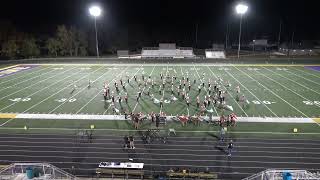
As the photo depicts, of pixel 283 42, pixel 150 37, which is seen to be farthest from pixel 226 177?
pixel 283 42

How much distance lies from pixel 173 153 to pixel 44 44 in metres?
55.7

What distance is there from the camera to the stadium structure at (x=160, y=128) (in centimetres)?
1427

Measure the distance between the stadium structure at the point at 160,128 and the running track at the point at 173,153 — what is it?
5 cm

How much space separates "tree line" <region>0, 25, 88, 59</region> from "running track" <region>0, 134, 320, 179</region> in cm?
4086

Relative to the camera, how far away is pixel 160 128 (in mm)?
18531

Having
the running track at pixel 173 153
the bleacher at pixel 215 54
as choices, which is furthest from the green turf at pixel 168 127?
the bleacher at pixel 215 54

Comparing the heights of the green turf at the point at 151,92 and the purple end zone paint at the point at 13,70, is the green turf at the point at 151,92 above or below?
below

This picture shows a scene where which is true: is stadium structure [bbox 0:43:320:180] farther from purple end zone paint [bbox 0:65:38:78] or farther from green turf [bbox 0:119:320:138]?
purple end zone paint [bbox 0:65:38:78]

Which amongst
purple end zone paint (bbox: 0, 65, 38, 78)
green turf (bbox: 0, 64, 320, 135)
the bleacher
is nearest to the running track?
green turf (bbox: 0, 64, 320, 135)

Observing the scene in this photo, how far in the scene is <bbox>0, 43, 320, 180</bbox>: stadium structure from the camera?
1427cm

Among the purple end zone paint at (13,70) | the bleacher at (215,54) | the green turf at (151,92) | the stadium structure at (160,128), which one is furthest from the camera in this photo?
the bleacher at (215,54)

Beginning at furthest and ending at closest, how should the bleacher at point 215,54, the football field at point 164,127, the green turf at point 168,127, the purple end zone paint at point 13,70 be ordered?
the bleacher at point 215,54 < the purple end zone paint at point 13,70 < the green turf at point 168,127 < the football field at point 164,127

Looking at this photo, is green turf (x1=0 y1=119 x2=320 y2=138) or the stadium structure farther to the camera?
green turf (x1=0 y1=119 x2=320 y2=138)

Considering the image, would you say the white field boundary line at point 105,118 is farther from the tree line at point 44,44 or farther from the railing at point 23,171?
the tree line at point 44,44
